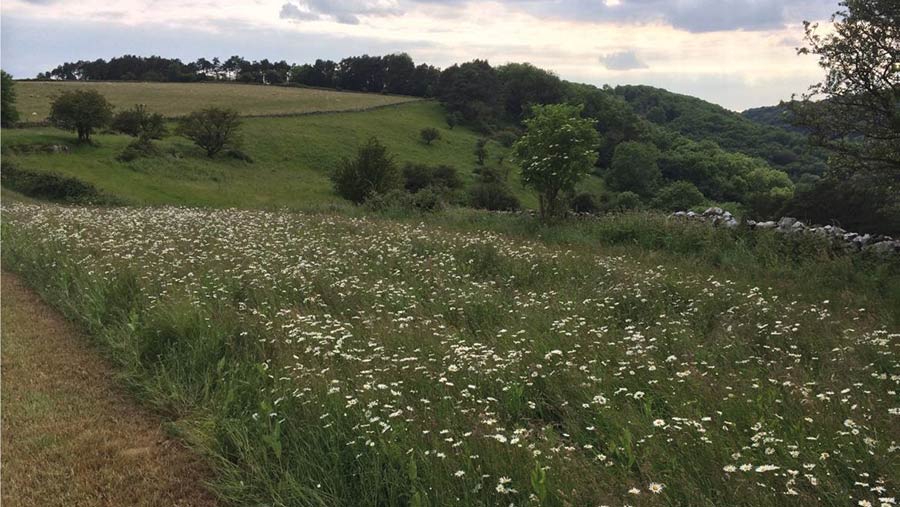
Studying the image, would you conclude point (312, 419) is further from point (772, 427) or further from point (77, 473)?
point (772, 427)

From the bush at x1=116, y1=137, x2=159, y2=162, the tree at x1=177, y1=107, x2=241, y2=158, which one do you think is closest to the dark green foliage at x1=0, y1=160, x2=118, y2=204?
the bush at x1=116, y1=137, x2=159, y2=162

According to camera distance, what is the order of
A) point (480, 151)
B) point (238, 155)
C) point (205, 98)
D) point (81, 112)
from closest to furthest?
point (81, 112), point (238, 155), point (480, 151), point (205, 98)

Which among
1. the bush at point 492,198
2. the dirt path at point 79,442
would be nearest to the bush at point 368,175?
the bush at point 492,198

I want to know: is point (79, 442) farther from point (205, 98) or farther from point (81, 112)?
point (205, 98)

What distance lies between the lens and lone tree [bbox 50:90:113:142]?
5106 cm

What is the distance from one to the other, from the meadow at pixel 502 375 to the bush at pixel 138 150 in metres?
44.5

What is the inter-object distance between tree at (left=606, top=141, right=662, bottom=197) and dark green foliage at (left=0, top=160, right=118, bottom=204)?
58.7 m

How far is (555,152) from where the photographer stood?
19.0 m

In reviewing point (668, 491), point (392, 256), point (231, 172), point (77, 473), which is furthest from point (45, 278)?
point (231, 172)

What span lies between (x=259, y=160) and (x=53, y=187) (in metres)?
23.9

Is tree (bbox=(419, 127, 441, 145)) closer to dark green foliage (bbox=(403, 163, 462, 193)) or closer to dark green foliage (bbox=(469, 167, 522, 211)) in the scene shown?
dark green foliage (bbox=(403, 163, 462, 193))

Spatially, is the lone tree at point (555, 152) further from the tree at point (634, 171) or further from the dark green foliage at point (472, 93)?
the dark green foliage at point (472, 93)

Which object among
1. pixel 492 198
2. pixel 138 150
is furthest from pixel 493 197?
pixel 138 150

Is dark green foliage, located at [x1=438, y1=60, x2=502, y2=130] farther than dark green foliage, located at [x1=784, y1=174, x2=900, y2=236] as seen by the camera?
Yes
